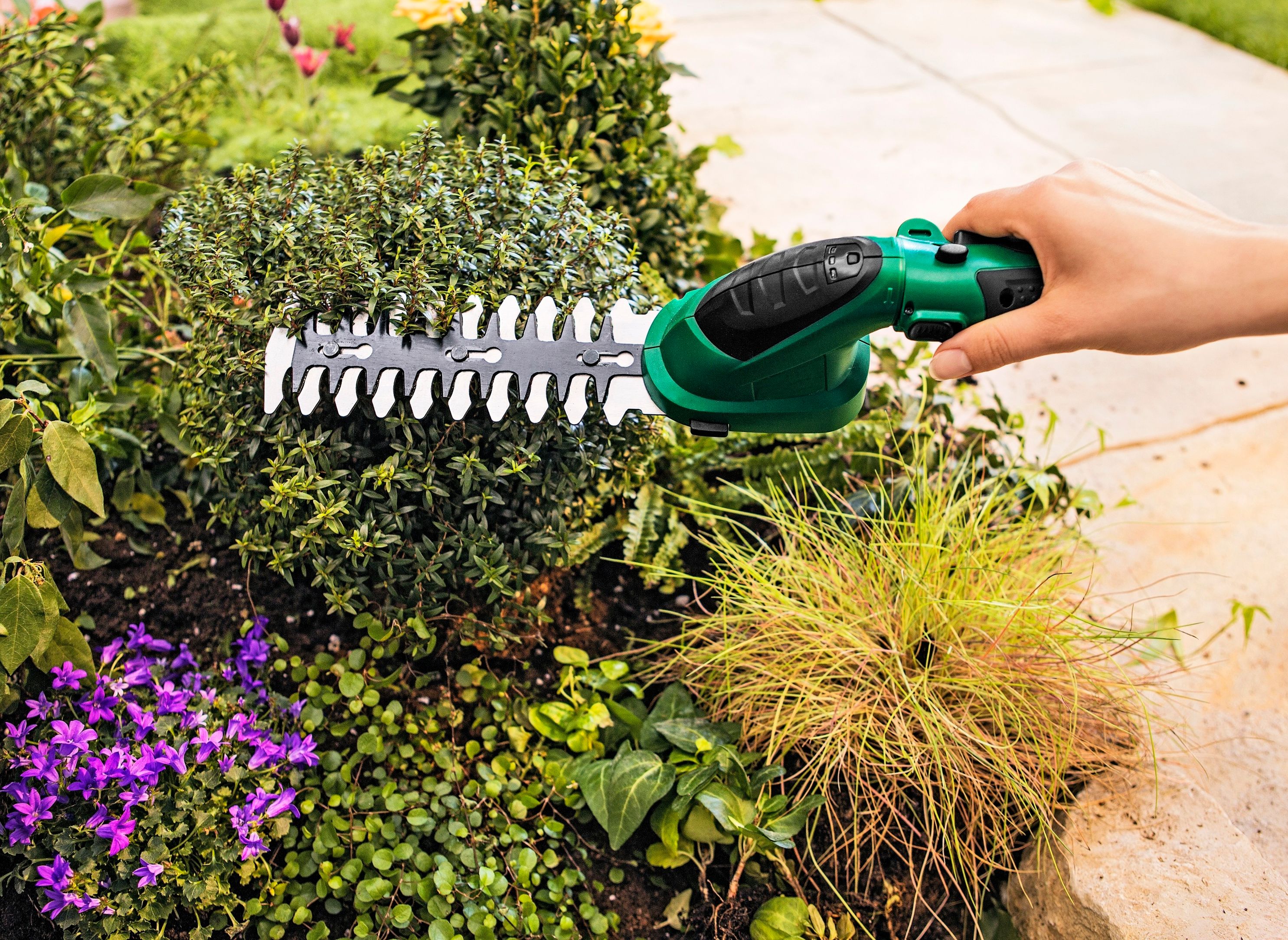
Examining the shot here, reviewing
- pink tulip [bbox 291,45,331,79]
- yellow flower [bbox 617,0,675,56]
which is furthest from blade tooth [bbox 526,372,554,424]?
pink tulip [bbox 291,45,331,79]

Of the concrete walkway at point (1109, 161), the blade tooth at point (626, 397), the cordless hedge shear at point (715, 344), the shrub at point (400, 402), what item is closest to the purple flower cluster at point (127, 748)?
the shrub at point (400, 402)

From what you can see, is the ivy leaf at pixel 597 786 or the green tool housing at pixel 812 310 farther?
the ivy leaf at pixel 597 786

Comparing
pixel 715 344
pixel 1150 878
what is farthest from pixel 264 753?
pixel 1150 878

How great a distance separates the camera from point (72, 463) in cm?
158

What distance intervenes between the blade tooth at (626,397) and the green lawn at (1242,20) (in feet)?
17.7

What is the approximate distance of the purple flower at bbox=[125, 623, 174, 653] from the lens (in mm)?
1819

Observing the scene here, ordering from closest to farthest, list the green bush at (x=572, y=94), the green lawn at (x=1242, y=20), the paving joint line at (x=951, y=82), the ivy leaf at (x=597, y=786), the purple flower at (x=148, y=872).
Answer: the purple flower at (x=148, y=872) → the ivy leaf at (x=597, y=786) → the green bush at (x=572, y=94) → the paving joint line at (x=951, y=82) → the green lawn at (x=1242, y=20)

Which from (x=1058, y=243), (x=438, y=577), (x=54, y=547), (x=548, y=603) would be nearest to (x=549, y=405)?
(x=438, y=577)

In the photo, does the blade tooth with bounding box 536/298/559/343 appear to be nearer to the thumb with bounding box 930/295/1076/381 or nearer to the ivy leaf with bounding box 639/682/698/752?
the thumb with bounding box 930/295/1076/381

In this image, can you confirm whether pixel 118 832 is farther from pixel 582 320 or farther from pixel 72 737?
pixel 582 320

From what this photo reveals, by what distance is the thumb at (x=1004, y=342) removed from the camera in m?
1.38

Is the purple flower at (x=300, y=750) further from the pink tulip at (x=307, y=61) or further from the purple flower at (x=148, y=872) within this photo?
the pink tulip at (x=307, y=61)

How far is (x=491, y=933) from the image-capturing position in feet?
5.32

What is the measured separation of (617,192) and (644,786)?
1485 millimetres
